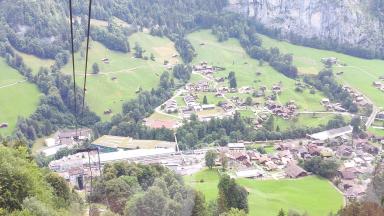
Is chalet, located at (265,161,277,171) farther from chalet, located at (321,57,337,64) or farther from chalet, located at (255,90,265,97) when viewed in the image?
chalet, located at (321,57,337,64)

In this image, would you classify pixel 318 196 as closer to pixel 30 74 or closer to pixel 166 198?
pixel 166 198

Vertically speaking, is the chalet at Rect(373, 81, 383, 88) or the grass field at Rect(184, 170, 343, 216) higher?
the chalet at Rect(373, 81, 383, 88)

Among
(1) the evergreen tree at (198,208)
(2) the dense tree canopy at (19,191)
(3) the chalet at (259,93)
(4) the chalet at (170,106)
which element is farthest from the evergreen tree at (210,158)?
(2) the dense tree canopy at (19,191)

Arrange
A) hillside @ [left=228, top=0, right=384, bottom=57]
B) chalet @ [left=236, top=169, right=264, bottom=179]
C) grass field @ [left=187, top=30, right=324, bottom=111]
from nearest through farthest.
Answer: chalet @ [left=236, top=169, right=264, bottom=179], grass field @ [left=187, top=30, right=324, bottom=111], hillside @ [left=228, top=0, right=384, bottom=57]

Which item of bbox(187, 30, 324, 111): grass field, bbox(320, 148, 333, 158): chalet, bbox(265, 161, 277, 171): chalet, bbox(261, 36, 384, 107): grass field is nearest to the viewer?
bbox(265, 161, 277, 171): chalet

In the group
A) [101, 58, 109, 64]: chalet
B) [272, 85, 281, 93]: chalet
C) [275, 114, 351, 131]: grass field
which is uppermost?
[101, 58, 109, 64]: chalet

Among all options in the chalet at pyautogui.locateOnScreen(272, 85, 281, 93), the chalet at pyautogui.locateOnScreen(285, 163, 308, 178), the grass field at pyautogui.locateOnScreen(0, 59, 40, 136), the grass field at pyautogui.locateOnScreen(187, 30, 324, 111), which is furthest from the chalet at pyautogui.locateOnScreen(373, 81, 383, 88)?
the grass field at pyautogui.locateOnScreen(0, 59, 40, 136)

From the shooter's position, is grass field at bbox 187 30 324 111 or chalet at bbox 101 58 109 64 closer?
grass field at bbox 187 30 324 111
